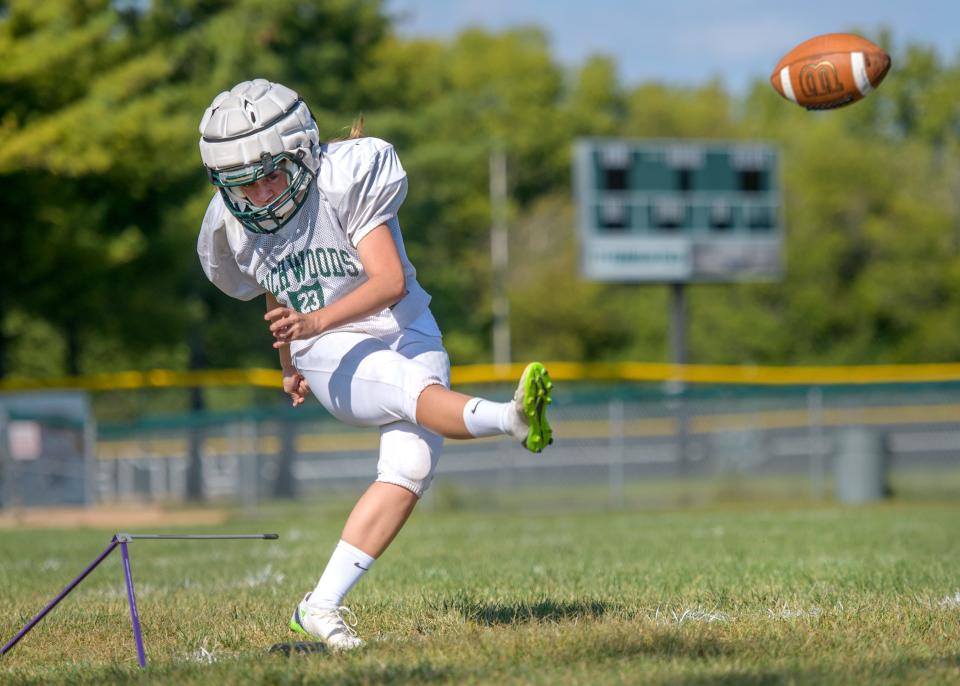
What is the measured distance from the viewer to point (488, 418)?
154 inches

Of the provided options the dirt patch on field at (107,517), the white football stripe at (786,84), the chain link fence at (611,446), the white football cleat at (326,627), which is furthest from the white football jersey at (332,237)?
the chain link fence at (611,446)

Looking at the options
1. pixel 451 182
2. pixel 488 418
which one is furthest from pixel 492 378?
pixel 488 418

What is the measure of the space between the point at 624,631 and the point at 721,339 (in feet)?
124

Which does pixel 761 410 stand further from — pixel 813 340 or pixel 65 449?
pixel 813 340

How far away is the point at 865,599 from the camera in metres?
4.97

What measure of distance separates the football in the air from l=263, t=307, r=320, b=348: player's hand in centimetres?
284

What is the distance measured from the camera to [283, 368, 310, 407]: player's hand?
14.4 feet

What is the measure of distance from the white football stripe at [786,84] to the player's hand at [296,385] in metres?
2.68

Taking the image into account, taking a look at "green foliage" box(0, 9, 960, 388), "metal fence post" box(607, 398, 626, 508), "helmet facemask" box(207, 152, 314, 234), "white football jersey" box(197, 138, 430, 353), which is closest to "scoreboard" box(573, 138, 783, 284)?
"metal fence post" box(607, 398, 626, 508)

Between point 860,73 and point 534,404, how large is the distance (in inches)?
109

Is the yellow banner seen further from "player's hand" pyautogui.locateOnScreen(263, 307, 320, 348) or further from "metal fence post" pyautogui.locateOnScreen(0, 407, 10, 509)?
"player's hand" pyautogui.locateOnScreen(263, 307, 320, 348)

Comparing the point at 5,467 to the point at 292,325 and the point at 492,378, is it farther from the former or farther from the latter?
the point at 292,325

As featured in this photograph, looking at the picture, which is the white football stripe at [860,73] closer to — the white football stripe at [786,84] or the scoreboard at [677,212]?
the white football stripe at [786,84]

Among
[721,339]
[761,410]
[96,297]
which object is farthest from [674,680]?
[721,339]
